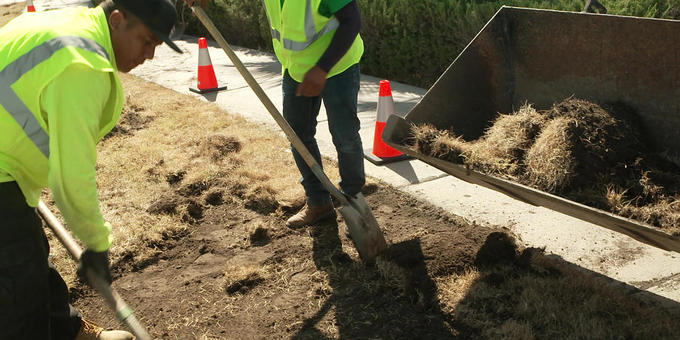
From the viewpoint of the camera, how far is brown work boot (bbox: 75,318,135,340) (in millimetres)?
2865

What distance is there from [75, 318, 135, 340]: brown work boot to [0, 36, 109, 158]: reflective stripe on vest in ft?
3.79

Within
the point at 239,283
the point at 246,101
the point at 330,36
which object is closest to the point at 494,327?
the point at 239,283

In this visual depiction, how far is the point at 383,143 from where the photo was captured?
5.18 meters

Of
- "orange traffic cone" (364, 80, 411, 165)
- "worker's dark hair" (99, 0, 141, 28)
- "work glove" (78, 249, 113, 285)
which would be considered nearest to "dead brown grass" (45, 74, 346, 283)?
"orange traffic cone" (364, 80, 411, 165)

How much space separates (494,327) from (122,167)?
3814mm

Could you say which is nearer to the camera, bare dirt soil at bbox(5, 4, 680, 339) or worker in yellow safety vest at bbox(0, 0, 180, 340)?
worker in yellow safety vest at bbox(0, 0, 180, 340)

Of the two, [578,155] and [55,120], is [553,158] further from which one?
[55,120]

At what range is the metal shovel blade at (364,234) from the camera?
3.54 metres

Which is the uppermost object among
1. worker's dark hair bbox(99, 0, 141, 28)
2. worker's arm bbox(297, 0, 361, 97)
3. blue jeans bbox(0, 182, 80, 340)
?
worker's dark hair bbox(99, 0, 141, 28)

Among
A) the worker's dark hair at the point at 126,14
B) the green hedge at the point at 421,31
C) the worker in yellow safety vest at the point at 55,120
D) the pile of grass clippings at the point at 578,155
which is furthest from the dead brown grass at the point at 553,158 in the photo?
the green hedge at the point at 421,31

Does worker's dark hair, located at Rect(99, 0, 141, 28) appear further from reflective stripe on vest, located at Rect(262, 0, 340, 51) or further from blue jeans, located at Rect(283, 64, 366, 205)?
blue jeans, located at Rect(283, 64, 366, 205)

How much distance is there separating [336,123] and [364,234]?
695 millimetres

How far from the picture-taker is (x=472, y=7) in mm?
7121

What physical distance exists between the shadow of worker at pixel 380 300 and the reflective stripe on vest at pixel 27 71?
1611mm
